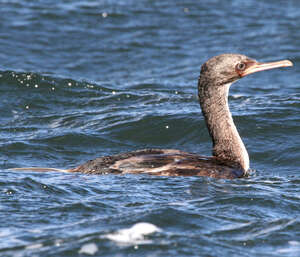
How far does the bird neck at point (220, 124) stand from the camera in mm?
8820

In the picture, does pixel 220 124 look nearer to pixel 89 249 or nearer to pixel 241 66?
pixel 241 66

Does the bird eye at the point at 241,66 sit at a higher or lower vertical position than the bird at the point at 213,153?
higher

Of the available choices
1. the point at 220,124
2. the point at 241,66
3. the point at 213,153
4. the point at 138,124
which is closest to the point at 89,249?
the point at 213,153

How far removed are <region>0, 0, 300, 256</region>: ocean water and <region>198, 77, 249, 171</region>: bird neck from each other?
17.2 inches

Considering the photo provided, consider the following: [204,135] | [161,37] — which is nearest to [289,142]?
[204,135]

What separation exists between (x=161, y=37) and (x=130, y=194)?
11.0 m

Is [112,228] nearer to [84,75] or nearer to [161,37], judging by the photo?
[84,75]

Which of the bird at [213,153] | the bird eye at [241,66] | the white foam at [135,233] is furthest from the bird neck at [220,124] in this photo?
the white foam at [135,233]

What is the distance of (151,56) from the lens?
16922 mm

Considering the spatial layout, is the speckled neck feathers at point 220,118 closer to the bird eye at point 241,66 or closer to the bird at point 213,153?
the bird at point 213,153

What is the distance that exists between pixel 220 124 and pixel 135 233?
3218 millimetres

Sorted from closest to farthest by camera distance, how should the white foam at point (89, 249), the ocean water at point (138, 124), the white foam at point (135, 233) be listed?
the white foam at point (89, 249) < the white foam at point (135, 233) < the ocean water at point (138, 124)

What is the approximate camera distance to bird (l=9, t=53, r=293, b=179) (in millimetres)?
7957

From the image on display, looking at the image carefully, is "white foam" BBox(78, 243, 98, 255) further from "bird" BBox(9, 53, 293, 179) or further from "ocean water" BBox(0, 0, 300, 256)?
"bird" BBox(9, 53, 293, 179)
